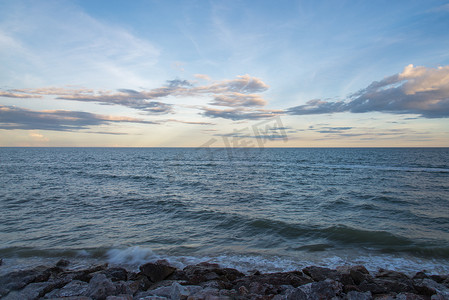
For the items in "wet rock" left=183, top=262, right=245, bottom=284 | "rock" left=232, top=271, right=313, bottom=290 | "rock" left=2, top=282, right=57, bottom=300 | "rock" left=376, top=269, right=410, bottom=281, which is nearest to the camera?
"rock" left=2, top=282, right=57, bottom=300

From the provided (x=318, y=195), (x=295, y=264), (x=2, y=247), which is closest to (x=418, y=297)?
(x=295, y=264)

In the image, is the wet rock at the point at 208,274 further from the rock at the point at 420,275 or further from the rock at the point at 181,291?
the rock at the point at 420,275

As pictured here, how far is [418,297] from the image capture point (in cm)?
511

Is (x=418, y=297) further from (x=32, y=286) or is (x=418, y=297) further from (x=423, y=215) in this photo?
(x=423, y=215)

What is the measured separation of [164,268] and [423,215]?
546 inches

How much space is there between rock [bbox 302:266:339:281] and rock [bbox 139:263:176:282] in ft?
12.3

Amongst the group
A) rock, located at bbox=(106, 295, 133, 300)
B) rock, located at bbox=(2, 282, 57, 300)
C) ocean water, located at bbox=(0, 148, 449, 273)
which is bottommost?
ocean water, located at bbox=(0, 148, 449, 273)

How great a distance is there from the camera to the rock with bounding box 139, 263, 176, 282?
A: 21.4ft

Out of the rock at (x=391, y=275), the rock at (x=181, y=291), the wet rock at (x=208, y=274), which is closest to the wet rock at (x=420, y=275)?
the rock at (x=391, y=275)

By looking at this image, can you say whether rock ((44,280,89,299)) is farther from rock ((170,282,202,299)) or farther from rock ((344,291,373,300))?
rock ((344,291,373,300))

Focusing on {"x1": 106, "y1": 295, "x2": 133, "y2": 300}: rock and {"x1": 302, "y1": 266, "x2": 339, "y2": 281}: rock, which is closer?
{"x1": 106, "y1": 295, "x2": 133, "y2": 300}: rock

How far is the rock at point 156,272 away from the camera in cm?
652

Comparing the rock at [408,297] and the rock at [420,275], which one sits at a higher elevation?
the rock at [408,297]

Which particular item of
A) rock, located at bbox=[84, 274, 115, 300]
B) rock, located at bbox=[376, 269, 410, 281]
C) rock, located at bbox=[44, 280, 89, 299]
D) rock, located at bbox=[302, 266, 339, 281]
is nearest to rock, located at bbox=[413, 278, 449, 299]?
rock, located at bbox=[376, 269, 410, 281]
